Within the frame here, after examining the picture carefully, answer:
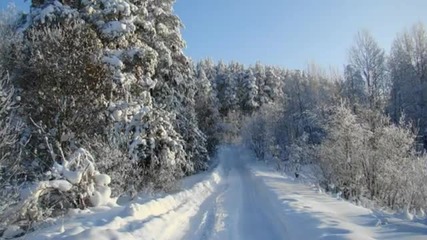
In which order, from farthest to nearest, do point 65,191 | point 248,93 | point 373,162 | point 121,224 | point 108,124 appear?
point 248,93 → point 373,162 → point 108,124 → point 65,191 → point 121,224

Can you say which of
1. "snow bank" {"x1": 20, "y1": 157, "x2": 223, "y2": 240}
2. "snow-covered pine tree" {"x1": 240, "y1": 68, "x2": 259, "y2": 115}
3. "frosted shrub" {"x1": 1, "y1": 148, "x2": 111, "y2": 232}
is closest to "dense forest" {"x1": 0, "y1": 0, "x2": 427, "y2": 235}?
"frosted shrub" {"x1": 1, "y1": 148, "x2": 111, "y2": 232}

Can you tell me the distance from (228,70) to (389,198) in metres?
80.9

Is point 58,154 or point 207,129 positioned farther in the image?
point 207,129

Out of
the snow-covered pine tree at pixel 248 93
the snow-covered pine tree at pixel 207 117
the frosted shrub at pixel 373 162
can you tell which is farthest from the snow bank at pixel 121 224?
the snow-covered pine tree at pixel 248 93

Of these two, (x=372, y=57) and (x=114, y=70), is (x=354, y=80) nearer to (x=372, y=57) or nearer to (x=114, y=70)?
(x=372, y=57)

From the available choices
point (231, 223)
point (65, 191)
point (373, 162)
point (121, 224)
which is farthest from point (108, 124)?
point (373, 162)

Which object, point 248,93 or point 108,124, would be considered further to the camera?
point 248,93

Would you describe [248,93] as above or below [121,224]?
above

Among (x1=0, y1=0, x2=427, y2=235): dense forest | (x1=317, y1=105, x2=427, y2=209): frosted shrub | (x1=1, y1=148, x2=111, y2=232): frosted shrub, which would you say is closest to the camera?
(x1=1, y1=148, x2=111, y2=232): frosted shrub

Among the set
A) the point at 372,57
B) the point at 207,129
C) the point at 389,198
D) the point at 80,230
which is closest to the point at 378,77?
the point at 372,57

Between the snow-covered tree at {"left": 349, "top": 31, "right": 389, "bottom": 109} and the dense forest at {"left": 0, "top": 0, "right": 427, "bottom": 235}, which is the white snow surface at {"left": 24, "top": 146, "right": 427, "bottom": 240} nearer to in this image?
the dense forest at {"left": 0, "top": 0, "right": 427, "bottom": 235}

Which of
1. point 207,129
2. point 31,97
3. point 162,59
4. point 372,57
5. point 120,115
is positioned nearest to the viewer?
point 31,97

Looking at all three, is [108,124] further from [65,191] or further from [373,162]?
[373,162]

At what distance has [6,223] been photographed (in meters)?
8.56
